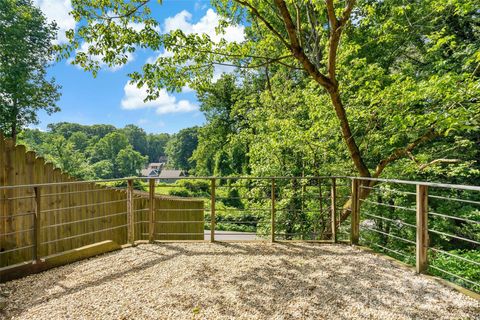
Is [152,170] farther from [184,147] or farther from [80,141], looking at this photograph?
[184,147]

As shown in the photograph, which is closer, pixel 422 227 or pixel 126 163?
pixel 422 227

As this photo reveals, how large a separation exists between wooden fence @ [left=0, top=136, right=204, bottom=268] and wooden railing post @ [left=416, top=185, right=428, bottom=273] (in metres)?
2.53

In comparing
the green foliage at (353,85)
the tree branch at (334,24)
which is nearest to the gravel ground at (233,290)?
the green foliage at (353,85)

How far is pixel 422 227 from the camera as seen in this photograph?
2.97 meters

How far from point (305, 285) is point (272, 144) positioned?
4701mm

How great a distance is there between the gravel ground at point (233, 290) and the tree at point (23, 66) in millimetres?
9591

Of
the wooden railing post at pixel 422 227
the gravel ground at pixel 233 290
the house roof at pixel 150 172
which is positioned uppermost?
the wooden railing post at pixel 422 227

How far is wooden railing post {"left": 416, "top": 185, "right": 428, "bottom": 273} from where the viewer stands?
2932 mm

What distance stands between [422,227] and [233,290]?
2.04 meters

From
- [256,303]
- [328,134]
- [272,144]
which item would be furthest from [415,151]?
[256,303]

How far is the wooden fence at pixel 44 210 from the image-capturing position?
3502 mm

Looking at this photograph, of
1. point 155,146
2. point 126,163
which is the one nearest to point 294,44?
point 126,163

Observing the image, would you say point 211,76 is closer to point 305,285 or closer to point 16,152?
point 16,152

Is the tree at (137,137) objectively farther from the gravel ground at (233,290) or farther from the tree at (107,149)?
the gravel ground at (233,290)
